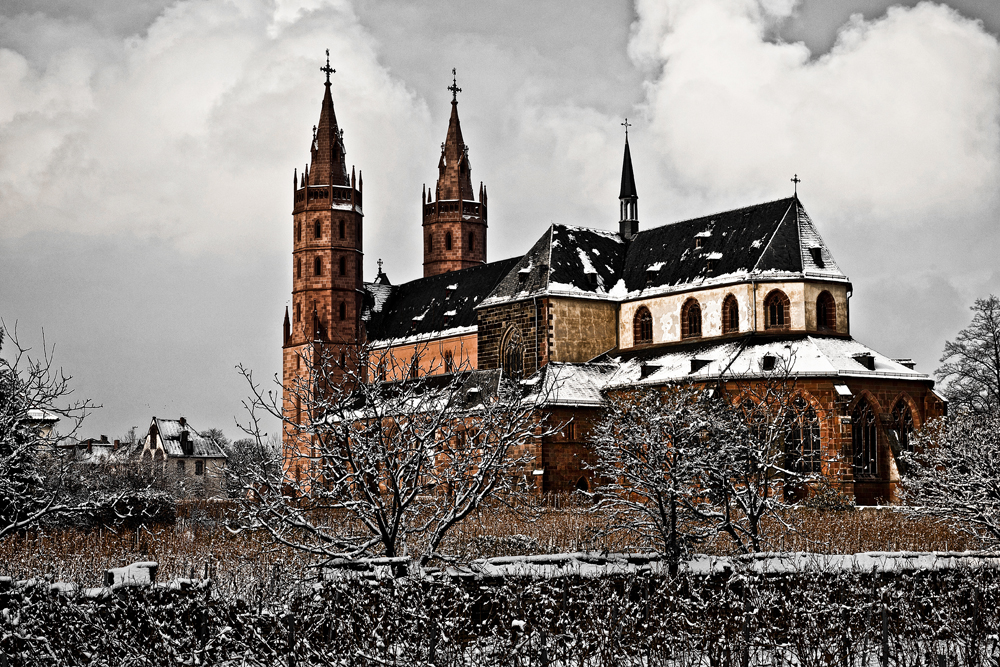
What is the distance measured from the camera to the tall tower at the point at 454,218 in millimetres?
73688

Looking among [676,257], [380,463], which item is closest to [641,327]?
[676,257]

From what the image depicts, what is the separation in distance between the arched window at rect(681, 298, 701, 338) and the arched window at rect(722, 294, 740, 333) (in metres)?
1.49

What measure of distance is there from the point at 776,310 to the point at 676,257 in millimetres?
6509

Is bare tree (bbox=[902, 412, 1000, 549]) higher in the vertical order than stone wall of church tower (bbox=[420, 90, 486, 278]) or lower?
lower

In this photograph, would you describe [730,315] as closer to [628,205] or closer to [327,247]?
[628,205]

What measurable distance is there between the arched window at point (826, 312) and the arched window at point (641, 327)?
7643 millimetres

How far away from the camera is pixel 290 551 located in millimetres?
19625

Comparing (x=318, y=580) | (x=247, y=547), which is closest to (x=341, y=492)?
(x=318, y=580)

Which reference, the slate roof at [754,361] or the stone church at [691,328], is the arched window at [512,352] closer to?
the stone church at [691,328]

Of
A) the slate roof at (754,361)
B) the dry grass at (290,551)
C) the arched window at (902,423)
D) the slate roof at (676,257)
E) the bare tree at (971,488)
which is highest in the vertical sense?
the slate roof at (676,257)

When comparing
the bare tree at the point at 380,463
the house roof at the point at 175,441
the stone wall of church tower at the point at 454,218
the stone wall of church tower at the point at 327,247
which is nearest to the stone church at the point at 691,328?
the stone wall of church tower at the point at 327,247

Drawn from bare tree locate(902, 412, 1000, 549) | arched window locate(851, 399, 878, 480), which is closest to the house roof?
arched window locate(851, 399, 878, 480)

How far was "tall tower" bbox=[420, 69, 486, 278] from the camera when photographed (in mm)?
73688

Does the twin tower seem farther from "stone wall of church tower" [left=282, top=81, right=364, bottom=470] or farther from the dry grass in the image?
the dry grass
